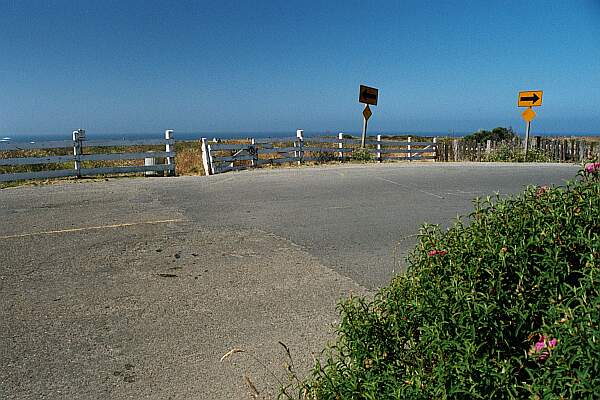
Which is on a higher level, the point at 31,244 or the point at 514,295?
the point at 514,295

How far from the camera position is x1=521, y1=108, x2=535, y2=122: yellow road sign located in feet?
77.5

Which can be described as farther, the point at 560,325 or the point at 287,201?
the point at 287,201

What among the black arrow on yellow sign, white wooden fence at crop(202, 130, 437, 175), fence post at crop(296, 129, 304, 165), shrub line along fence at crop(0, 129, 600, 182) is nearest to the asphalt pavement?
shrub line along fence at crop(0, 129, 600, 182)

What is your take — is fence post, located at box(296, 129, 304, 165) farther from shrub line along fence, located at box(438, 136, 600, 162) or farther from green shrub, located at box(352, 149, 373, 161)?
shrub line along fence, located at box(438, 136, 600, 162)

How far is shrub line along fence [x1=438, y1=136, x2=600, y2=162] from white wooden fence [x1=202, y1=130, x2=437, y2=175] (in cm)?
88

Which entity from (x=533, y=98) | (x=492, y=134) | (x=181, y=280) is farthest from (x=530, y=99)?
(x=181, y=280)

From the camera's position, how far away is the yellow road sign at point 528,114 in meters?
23.6

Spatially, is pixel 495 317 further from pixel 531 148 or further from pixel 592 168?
pixel 531 148

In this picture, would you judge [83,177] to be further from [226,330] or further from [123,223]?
[226,330]

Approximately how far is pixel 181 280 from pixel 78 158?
11.5 metres

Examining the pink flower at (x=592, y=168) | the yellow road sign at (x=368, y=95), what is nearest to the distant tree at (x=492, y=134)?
the yellow road sign at (x=368, y=95)

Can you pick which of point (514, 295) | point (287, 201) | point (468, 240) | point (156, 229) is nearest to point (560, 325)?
point (514, 295)

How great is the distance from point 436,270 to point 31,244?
6326 millimetres

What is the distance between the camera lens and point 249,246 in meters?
7.08
